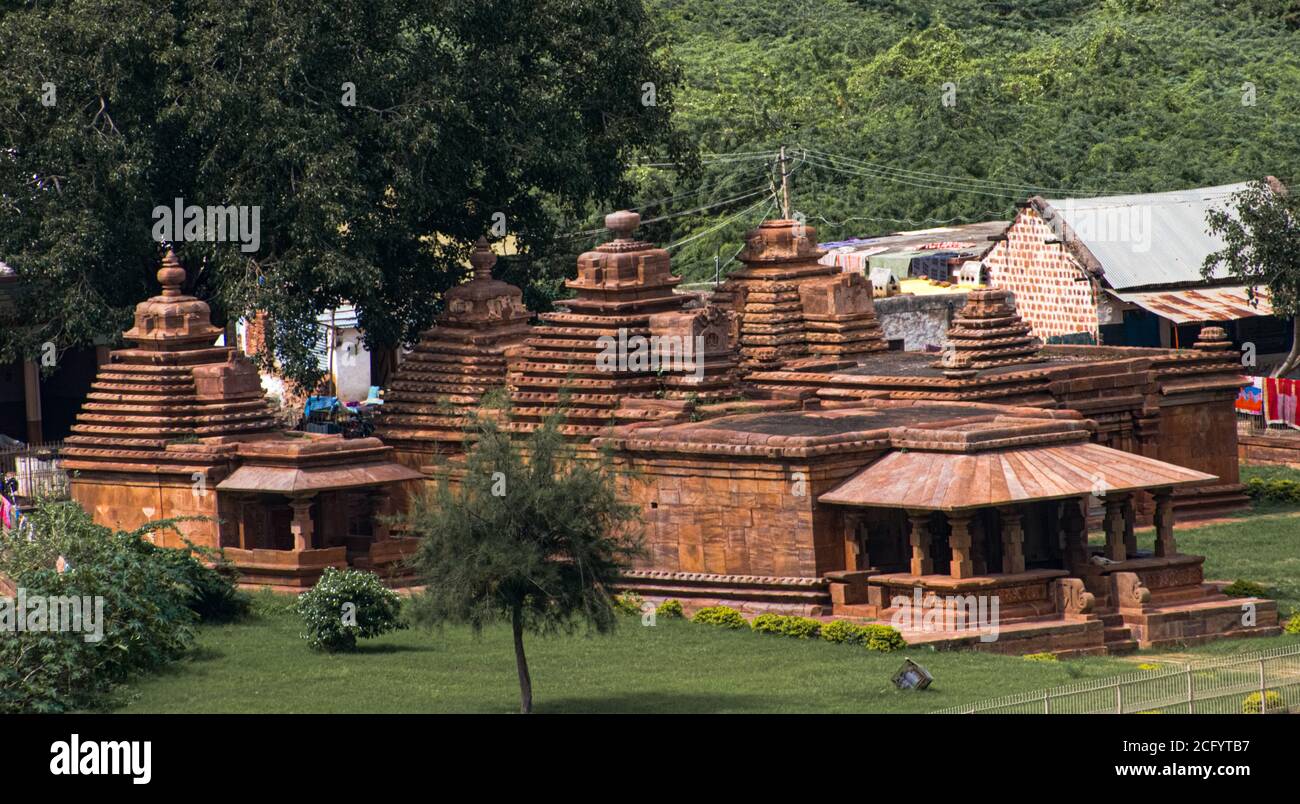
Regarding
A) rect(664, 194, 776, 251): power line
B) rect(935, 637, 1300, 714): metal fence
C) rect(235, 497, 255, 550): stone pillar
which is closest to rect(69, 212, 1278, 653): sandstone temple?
rect(235, 497, 255, 550): stone pillar

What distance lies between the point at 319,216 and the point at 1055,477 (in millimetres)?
18429

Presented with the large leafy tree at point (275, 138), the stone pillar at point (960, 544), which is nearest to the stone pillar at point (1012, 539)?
the stone pillar at point (960, 544)

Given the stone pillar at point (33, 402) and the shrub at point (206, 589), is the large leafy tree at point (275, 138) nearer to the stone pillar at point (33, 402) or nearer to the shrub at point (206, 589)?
the stone pillar at point (33, 402)

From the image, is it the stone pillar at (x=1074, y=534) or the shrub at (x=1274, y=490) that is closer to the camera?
the stone pillar at (x=1074, y=534)

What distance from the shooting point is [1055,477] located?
46.3 meters

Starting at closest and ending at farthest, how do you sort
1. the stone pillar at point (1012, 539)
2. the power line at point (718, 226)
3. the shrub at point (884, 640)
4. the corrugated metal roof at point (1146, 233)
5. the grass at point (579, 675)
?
the grass at point (579, 675)
the shrub at point (884, 640)
the stone pillar at point (1012, 539)
the corrugated metal roof at point (1146, 233)
the power line at point (718, 226)

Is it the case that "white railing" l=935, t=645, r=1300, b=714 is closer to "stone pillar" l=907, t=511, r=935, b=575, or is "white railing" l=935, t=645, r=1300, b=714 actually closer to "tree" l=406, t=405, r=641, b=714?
"tree" l=406, t=405, r=641, b=714

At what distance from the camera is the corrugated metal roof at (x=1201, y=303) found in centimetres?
6912

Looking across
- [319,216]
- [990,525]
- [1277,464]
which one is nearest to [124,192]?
[319,216]

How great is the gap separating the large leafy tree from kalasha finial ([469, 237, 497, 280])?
2206 millimetres

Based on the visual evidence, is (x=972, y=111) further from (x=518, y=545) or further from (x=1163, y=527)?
(x=518, y=545)

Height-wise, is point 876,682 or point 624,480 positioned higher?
point 624,480

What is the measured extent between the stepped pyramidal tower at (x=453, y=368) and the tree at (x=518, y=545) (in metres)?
14.6

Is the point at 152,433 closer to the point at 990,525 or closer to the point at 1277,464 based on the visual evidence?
the point at 990,525
